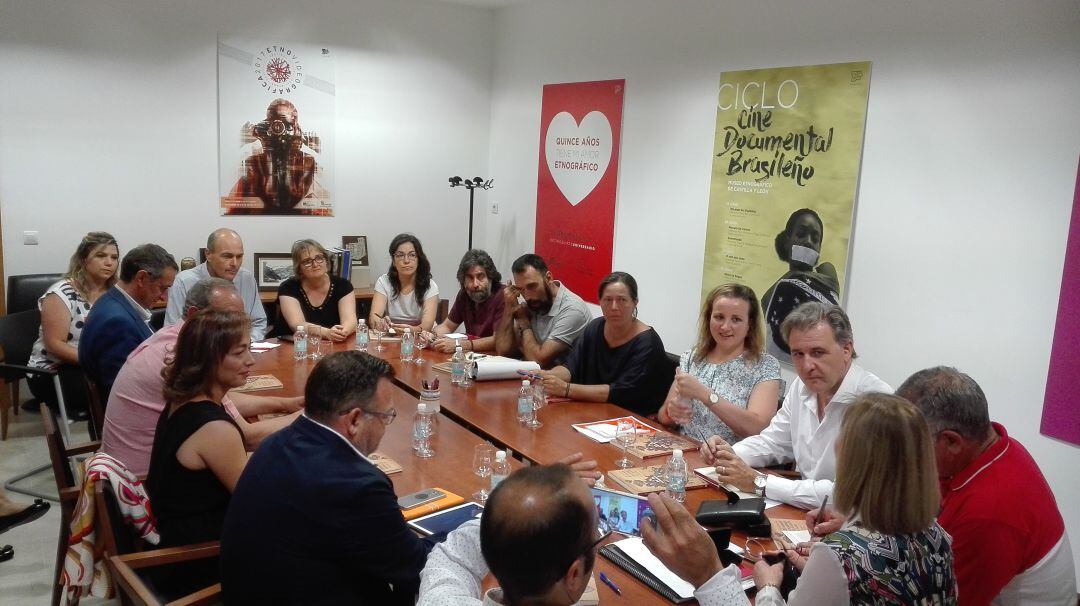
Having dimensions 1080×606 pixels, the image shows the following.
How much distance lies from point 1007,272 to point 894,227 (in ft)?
2.03

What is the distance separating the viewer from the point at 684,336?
17.8 ft

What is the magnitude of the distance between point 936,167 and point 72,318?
460 cm

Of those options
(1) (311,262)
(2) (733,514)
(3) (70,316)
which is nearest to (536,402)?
(2) (733,514)

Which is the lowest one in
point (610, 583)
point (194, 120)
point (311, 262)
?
point (610, 583)

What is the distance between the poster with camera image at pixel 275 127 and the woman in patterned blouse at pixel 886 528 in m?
5.74

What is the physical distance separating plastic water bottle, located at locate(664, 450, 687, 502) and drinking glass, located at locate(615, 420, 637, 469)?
0.21m

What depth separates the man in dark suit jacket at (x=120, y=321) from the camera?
3412mm

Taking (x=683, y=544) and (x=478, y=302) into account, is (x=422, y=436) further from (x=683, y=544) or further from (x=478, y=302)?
(x=478, y=302)

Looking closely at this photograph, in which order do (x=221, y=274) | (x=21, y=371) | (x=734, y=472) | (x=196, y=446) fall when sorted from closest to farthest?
1. (x=196, y=446)
2. (x=734, y=472)
3. (x=21, y=371)
4. (x=221, y=274)

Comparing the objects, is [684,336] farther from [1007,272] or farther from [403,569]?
[403,569]

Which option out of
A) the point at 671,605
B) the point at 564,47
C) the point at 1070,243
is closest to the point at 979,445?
the point at 671,605

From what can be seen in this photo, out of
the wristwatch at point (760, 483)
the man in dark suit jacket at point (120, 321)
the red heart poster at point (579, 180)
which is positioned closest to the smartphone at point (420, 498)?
the wristwatch at point (760, 483)

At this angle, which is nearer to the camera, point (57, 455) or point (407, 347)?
point (57, 455)

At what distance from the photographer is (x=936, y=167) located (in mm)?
3928
